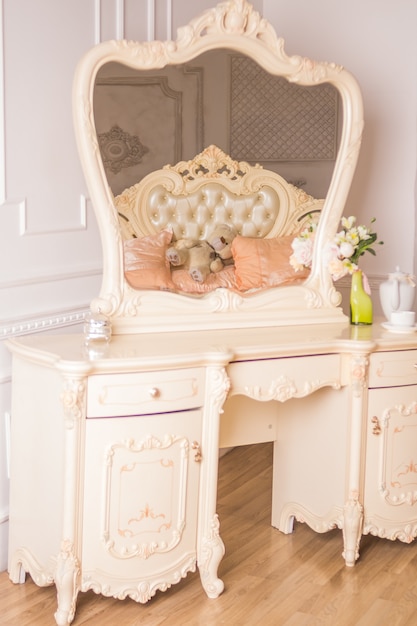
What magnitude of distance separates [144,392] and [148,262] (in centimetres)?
56

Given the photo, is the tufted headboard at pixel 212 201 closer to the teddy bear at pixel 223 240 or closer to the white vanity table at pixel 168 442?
the teddy bear at pixel 223 240

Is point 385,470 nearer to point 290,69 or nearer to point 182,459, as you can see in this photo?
point 182,459

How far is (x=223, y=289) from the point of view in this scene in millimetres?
3215

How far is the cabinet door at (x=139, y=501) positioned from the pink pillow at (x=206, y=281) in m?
0.53

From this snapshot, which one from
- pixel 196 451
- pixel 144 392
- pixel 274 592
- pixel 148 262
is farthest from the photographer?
pixel 148 262

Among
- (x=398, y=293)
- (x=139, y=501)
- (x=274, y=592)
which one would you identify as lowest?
(x=274, y=592)

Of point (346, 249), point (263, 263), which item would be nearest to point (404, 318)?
point (346, 249)

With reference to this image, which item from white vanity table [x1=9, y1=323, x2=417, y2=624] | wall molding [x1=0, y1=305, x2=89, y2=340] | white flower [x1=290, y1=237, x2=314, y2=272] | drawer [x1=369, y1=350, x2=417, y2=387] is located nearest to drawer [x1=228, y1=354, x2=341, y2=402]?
white vanity table [x1=9, y1=323, x2=417, y2=624]

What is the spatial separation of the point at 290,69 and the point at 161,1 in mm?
604

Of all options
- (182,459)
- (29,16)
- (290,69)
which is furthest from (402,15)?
(182,459)

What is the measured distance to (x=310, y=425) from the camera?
11.1ft

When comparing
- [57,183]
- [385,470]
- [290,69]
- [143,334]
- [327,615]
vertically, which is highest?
[290,69]

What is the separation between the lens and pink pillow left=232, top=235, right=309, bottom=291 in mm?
3271

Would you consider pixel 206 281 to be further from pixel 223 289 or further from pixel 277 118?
pixel 277 118
